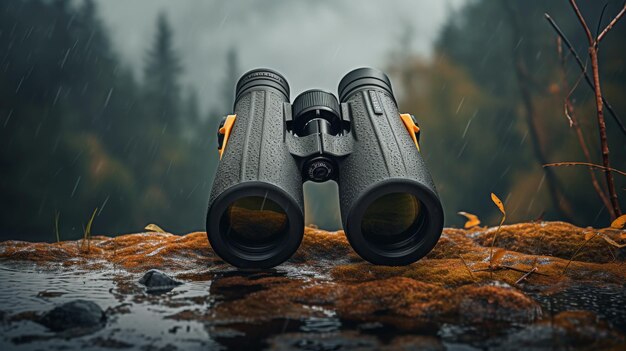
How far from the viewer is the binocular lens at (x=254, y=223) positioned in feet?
4.36

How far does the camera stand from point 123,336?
0.81m

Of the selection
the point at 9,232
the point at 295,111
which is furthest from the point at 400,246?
the point at 9,232

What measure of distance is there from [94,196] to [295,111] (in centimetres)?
1081

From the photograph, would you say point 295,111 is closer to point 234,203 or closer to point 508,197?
point 234,203

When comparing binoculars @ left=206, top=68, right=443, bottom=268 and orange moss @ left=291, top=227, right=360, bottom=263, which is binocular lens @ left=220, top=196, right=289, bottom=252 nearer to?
binoculars @ left=206, top=68, right=443, bottom=268

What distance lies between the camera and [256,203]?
1.33m

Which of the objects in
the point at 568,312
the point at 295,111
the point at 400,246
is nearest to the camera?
the point at 568,312

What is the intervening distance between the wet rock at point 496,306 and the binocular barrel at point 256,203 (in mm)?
493

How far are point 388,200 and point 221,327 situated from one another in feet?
2.15

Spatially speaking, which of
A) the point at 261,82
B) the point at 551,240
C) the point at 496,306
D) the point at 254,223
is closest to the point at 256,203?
the point at 254,223

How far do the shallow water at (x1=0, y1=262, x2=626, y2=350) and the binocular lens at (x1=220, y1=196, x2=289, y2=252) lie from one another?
0.71 ft

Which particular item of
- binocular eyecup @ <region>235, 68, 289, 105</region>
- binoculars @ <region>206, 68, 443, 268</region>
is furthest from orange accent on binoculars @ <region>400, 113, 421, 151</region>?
binocular eyecup @ <region>235, 68, 289, 105</region>

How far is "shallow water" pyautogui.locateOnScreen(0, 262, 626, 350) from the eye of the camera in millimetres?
774

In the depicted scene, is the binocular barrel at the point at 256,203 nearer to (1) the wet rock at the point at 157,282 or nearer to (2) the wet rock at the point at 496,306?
(1) the wet rock at the point at 157,282
